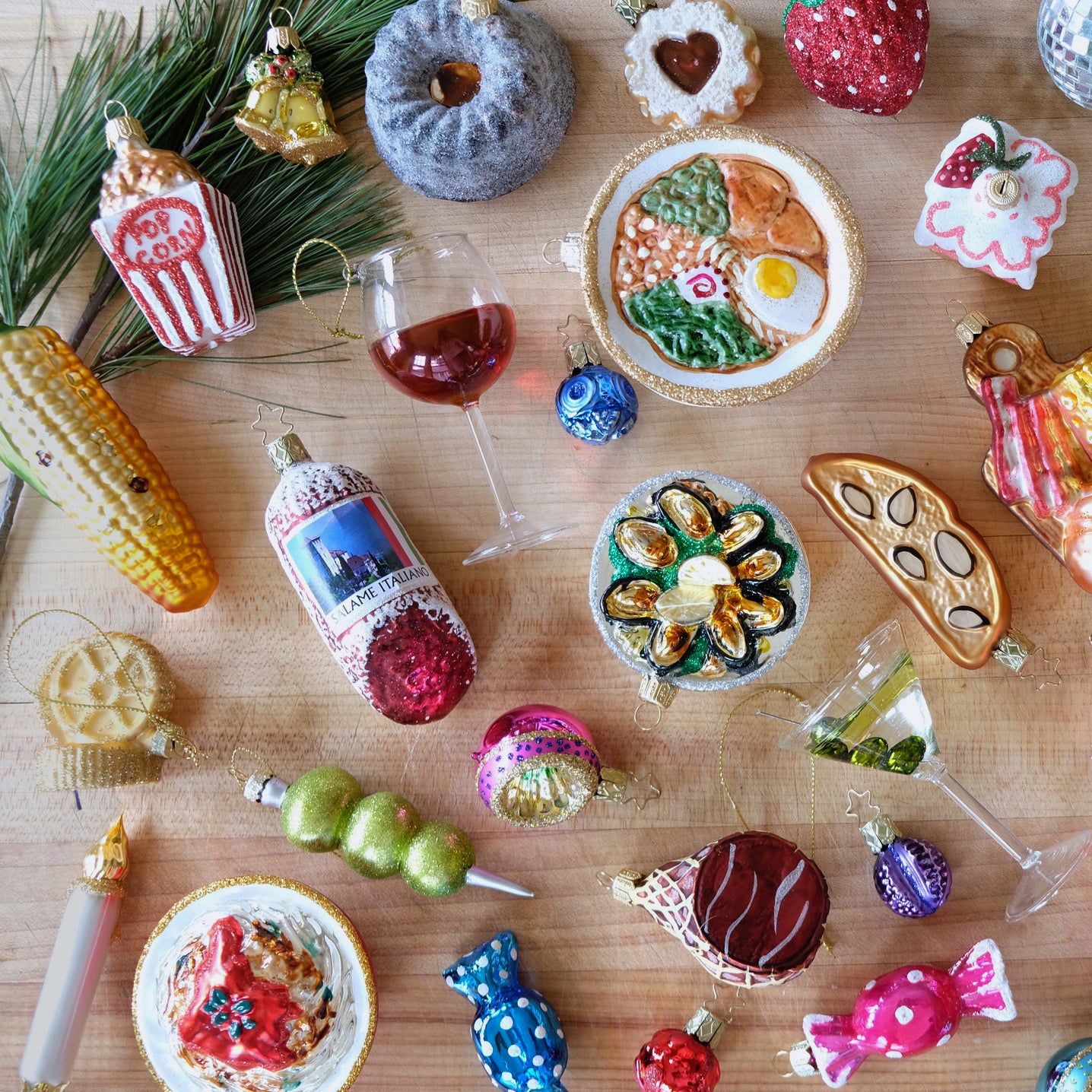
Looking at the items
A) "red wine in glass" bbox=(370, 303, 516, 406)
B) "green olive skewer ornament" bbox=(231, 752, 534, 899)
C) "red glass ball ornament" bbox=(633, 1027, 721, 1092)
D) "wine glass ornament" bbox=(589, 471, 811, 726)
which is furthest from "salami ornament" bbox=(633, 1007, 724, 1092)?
"red wine in glass" bbox=(370, 303, 516, 406)

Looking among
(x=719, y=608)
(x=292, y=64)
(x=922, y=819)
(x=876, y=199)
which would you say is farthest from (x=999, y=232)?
(x=292, y=64)

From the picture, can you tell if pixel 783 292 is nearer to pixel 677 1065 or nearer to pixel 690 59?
pixel 690 59

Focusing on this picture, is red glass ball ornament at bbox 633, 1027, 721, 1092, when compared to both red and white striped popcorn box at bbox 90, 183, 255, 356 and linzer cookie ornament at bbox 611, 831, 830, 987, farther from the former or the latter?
red and white striped popcorn box at bbox 90, 183, 255, 356

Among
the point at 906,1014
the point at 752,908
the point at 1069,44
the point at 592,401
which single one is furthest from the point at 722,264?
the point at 906,1014

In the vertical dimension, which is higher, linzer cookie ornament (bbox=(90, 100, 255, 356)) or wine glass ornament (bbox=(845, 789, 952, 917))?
linzer cookie ornament (bbox=(90, 100, 255, 356))

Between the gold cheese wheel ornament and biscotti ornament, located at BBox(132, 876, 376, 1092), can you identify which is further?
the gold cheese wheel ornament

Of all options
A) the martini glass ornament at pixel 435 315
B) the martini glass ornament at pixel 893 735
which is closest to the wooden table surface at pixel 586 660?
the martini glass ornament at pixel 893 735

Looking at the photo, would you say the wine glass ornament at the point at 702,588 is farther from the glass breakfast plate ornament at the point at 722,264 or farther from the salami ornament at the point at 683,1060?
the salami ornament at the point at 683,1060
